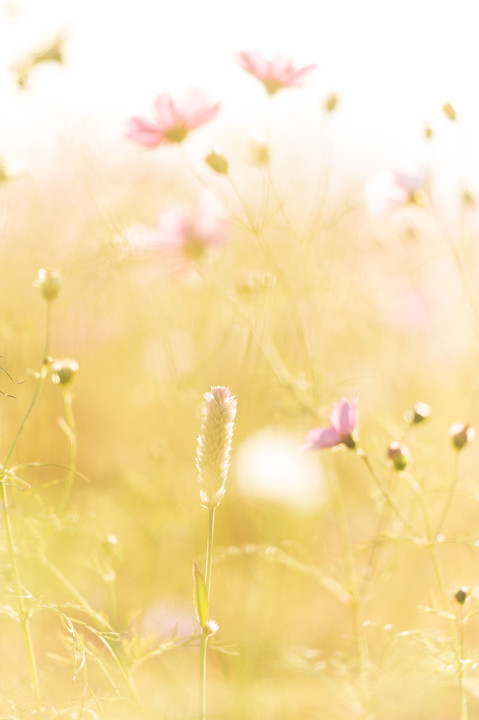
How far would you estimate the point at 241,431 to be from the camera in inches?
45.7

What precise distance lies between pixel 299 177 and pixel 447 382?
1.91 feet

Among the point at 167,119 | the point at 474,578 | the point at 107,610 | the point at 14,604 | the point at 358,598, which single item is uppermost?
the point at 167,119

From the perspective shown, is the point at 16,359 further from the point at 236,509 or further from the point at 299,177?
the point at 299,177

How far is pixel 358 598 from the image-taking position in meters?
0.80

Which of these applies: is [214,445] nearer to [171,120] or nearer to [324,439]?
[324,439]

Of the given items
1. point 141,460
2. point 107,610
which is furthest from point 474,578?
point 141,460

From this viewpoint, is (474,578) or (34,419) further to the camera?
(34,419)

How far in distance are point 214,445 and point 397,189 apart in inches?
24.6

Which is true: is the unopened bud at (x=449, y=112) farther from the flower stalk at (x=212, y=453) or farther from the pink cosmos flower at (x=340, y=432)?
the flower stalk at (x=212, y=453)

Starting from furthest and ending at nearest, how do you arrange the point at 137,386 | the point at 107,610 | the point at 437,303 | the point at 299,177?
the point at 437,303 → the point at 137,386 → the point at 299,177 → the point at 107,610

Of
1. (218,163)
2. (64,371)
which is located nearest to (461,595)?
(64,371)

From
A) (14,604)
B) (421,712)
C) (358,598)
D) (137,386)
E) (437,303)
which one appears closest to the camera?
(14,604)

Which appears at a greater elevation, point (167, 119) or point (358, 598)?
point (167, 119)

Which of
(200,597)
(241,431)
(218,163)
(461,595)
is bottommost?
(241,431)
